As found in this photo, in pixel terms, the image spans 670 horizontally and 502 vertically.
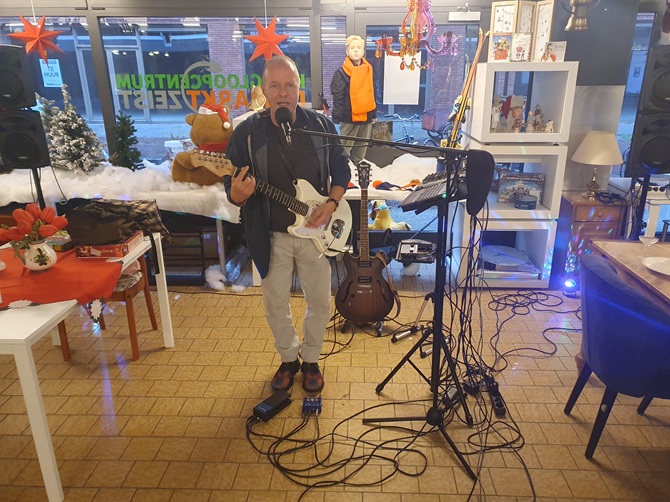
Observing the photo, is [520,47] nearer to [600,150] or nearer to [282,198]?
[600,150]

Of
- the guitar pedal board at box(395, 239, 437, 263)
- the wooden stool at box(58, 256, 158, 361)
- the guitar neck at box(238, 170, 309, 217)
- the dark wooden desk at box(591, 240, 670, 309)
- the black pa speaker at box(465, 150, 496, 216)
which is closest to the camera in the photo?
the black pa speaker at box(465, 150, 496, 216)

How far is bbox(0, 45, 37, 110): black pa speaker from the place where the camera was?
3031mm

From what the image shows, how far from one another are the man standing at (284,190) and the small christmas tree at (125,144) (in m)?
2.08

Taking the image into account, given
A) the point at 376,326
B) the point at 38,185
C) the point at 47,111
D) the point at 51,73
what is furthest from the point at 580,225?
the point at 51,73

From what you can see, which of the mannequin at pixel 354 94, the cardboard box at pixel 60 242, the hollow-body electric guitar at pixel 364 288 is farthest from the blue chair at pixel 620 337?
the cardboard box at pixel 60 242

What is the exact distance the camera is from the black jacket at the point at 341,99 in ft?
12.5

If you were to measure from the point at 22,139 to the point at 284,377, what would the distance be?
7.60 ft

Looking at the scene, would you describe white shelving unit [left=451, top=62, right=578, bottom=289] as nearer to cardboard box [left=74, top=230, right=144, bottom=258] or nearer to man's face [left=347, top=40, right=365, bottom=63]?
man's face [left=347, top=40, right=365, bottom=63]

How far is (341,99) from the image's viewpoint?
3.87 meters

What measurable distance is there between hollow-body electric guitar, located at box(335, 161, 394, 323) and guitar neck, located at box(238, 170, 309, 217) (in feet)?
2.46

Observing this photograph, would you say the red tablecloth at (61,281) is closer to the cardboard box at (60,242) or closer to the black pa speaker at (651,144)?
the cardboard box at (60,242)

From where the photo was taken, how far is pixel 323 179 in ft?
7.61

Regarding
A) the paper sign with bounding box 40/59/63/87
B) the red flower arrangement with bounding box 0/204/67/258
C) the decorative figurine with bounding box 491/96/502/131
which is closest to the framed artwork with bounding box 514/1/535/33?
the decorative figurine with bounding box 491/96/502/131

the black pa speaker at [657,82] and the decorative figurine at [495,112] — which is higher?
the black pa speaker at [657,82]
